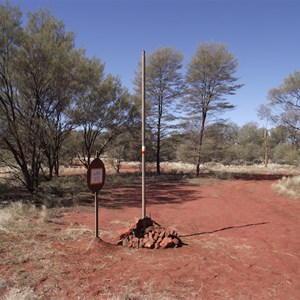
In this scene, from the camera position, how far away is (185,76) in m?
26.3

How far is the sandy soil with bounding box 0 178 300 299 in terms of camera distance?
14.3 ft

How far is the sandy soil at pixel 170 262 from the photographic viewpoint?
14.3 feet

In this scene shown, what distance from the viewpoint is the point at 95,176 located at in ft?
20.6

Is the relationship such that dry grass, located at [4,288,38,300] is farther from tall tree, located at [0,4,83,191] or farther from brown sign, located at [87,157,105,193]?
tall tree, located at [0,4,83,191]

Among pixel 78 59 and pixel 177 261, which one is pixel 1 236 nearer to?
pixel 177 261

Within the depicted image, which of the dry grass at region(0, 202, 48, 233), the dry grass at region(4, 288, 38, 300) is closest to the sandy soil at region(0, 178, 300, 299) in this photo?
the dry grass at region(4, 288, 38, 300)

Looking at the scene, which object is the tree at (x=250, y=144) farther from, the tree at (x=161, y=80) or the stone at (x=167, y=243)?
the stone at (x=167, y=243)

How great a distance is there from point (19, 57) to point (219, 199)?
35.2 feet

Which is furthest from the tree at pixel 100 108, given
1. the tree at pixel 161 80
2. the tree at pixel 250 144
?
the tree at pixel 250 144

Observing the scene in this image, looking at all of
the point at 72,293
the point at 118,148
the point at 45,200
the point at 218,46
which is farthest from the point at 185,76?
the point at 72,293

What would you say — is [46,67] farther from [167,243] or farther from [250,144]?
[250,144]

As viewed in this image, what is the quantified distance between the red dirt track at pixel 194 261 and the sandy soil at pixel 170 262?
1 cm

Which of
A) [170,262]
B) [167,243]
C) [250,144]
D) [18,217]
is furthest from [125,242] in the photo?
[250,144]

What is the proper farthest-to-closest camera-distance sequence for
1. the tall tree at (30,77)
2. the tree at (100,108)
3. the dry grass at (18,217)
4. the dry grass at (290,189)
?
the tree at (100,108) < the dry grass at (290,189) < the tall tree at (30,77) < the dry grass at (18,217)
